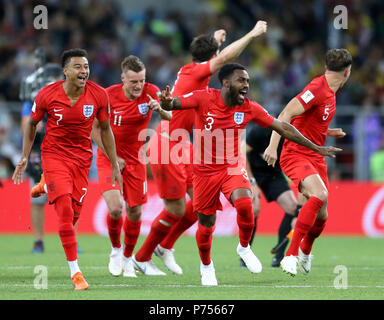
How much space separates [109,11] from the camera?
21.3 meters

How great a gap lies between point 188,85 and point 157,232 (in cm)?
182

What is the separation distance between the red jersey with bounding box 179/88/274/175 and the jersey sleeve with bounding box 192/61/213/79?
2.91 feet

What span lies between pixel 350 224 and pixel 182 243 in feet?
13.0

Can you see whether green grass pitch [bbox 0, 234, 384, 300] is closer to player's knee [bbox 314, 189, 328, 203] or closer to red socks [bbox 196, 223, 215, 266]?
red socks [bbox 196, 223, 215, 266]

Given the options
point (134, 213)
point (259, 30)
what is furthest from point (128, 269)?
point (259, 30)

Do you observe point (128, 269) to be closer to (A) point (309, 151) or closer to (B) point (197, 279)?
(B) point (197, 279)

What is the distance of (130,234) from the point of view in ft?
32.6

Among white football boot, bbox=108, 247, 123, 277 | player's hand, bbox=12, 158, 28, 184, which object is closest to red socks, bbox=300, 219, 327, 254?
white football boot, bbox=108, 247, 123, 277

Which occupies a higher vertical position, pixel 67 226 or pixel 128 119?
pixel 128 119

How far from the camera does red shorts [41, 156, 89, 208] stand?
811 centimetres

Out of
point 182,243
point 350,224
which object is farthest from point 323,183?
point 350,224

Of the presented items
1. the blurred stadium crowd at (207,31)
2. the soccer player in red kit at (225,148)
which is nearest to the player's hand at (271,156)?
the soccer player in red kit at (225,148)

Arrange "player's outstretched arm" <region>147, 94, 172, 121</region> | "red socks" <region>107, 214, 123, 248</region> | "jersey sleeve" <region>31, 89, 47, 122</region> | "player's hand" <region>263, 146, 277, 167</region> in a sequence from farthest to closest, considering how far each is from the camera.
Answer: "red socks" <region>107, 214, 123, 248</region>
"player's hand" <region>263, 146, 277, 167</region>
"jersey sleeve" <region>31, 89, 47, 122</region>
"player's outstretched arm" <region>147, 94, 172, 121</region>
